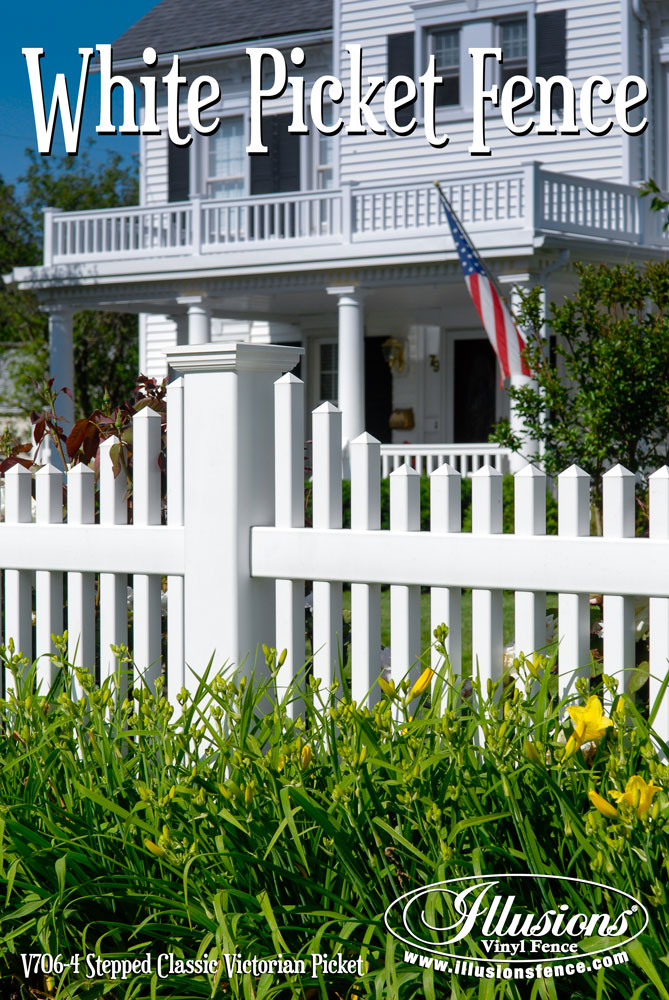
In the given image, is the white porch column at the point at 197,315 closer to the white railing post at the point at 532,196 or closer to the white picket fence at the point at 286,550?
the white railing post at the point at 532,196

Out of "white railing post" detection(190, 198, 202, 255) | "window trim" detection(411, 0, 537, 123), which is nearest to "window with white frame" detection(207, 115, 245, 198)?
"white railing post" detection(190, 198, 202, 255)

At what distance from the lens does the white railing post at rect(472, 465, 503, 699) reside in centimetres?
284

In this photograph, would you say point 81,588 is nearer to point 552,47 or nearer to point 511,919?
point 511,919

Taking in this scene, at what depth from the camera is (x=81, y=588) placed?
346 cm

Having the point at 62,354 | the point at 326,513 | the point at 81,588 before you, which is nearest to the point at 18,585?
the point at 81,588

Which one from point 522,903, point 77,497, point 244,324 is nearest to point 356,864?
point 522,903

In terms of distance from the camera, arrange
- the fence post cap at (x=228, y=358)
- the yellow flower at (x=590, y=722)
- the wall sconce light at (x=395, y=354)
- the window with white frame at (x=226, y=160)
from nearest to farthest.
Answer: the yellow flower at (x=590, y=722) → the fence post cap at (x=228, y=358) → the wall sconce light at (x=395, y=354) → the window with white frame at (x=226, y=160)

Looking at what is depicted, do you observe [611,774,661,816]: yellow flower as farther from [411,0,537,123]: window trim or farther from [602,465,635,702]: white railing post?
[411,0,537,123]: window trim

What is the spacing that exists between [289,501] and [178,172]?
642 inches

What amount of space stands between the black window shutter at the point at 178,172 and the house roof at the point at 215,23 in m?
1.52

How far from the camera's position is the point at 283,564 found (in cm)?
308

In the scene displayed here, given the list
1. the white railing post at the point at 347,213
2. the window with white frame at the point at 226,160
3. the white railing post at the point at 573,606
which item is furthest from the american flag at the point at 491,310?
the window with white frame at the point at 226,160

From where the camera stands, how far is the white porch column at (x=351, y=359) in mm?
13781

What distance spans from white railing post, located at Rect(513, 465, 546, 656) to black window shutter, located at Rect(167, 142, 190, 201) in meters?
16.4
